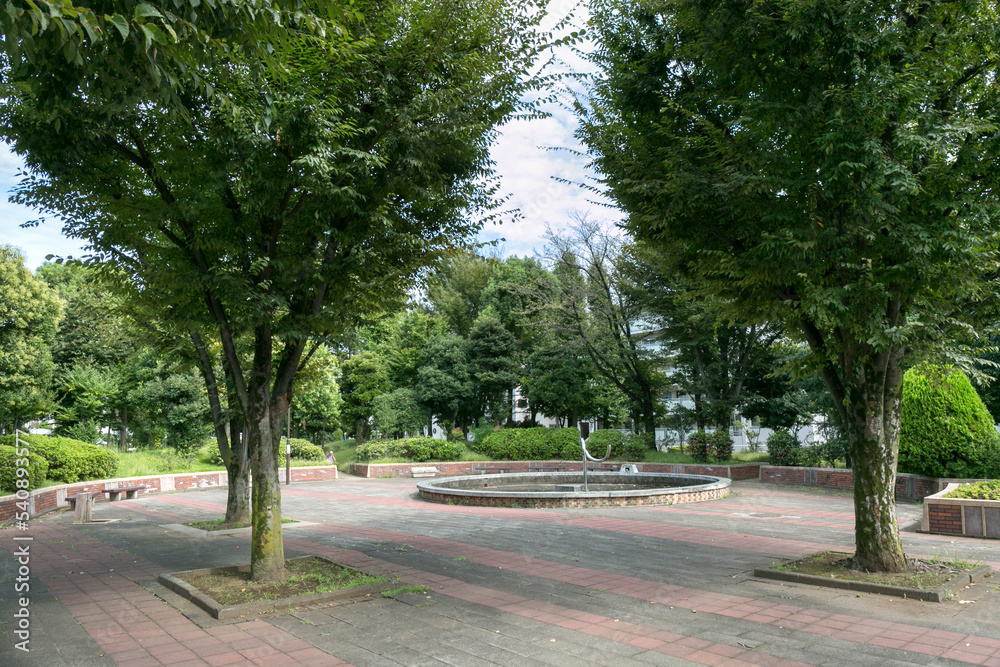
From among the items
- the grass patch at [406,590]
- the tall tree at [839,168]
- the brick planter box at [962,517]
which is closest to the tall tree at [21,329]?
the grass patch at [406,590]

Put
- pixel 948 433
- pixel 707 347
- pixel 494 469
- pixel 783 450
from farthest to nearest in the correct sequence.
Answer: pixel 494 469, pixel 707 347, pixel 783 450, pixel 948 433

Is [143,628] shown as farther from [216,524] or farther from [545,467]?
[545,467]

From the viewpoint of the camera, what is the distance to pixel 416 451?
97.8 feet

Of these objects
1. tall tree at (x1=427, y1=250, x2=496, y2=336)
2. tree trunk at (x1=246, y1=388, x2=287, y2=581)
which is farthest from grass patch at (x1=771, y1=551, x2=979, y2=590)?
tall tree at (x1=427, y1=250, x2=496, y2=336)

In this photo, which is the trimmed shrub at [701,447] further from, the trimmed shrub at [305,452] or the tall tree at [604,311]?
the trimmed shrub at [305,452]

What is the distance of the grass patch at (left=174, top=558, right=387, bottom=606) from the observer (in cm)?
684

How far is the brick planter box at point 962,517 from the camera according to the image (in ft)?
33.8

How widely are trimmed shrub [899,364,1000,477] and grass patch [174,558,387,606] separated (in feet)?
41.6

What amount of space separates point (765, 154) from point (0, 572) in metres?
11.3

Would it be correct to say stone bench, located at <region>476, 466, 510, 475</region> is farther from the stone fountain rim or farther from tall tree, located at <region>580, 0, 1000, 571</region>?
tall tree, located at <region>580, 0, 1000, 571</region>

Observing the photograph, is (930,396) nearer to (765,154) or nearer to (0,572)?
(765,154)

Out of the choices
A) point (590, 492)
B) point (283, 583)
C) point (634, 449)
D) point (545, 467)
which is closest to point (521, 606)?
point (283, 583)

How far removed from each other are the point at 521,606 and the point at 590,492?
928 centimetres

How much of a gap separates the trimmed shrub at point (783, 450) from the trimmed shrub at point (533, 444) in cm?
848
